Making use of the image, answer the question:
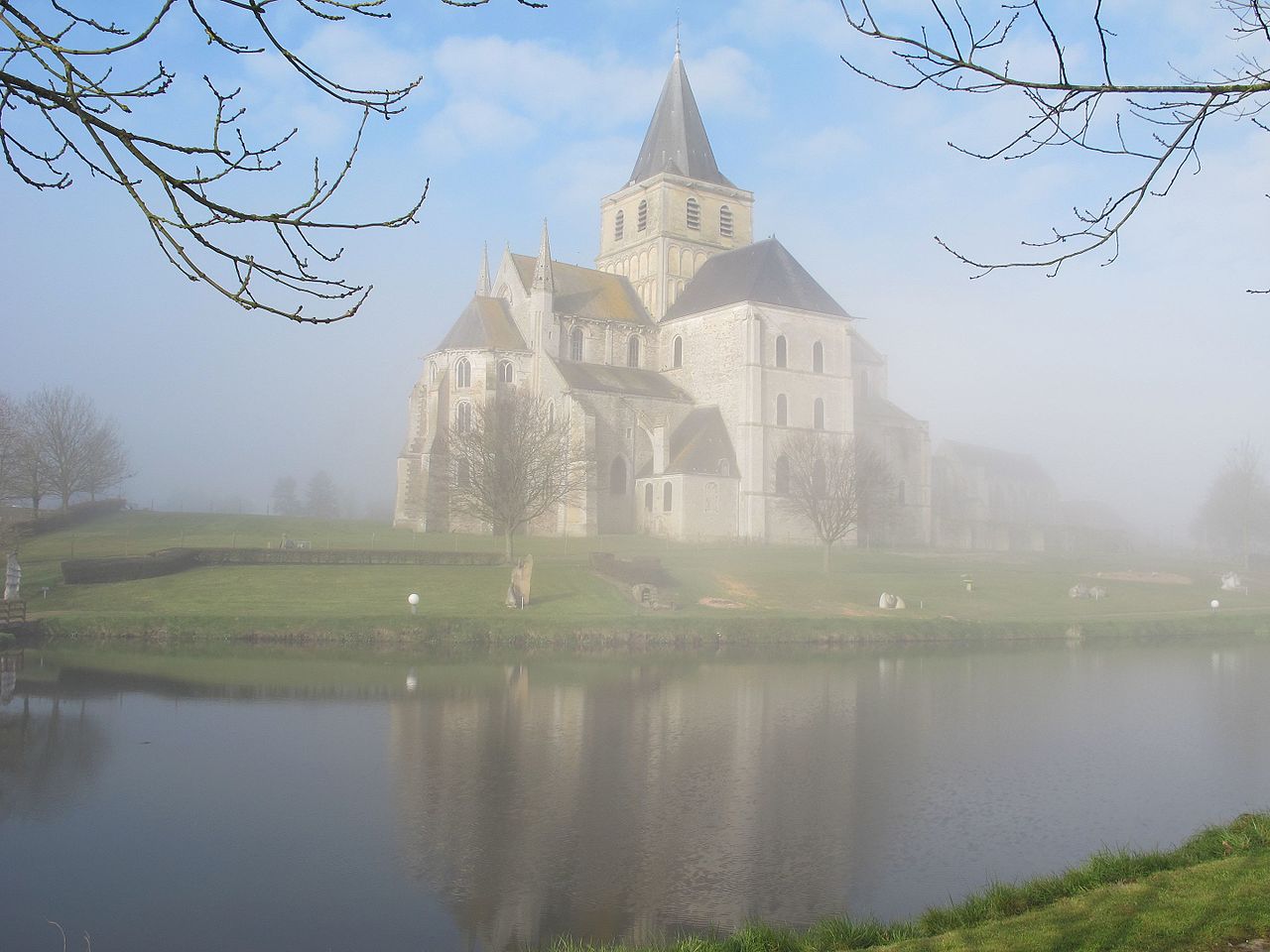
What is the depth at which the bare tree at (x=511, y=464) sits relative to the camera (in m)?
44.8

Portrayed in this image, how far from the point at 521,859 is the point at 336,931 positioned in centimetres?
241

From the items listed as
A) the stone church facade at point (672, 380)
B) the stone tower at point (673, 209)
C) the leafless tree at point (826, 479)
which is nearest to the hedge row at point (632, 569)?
the leafless tree at point (826, 479)

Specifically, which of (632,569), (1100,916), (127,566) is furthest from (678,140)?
(1100,916)

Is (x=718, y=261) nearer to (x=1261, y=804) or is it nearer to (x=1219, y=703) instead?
(x=1219, y=703)

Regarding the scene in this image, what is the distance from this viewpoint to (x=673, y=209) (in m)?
63.3

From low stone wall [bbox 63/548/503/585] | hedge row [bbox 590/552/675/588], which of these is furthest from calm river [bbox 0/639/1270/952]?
hedge row [bbox 590/552/675/588]

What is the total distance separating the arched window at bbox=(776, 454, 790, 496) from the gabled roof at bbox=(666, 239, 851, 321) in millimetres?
8170

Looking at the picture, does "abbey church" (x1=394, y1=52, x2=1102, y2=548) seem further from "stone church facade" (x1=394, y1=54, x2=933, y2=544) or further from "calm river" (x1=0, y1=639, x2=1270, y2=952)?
"calm river" (x1=0, y1=639, x2=1270, y2=952)

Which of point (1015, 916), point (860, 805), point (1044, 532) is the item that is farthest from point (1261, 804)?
point (1044, 532)

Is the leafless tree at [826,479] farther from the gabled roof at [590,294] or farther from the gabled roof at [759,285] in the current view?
the gabled roof at [590,294]

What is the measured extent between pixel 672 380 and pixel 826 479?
41.9ft

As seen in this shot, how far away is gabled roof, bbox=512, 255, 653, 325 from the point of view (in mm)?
58875

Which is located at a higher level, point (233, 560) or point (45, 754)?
point (233, 560)

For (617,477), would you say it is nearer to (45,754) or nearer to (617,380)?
(617,380)
